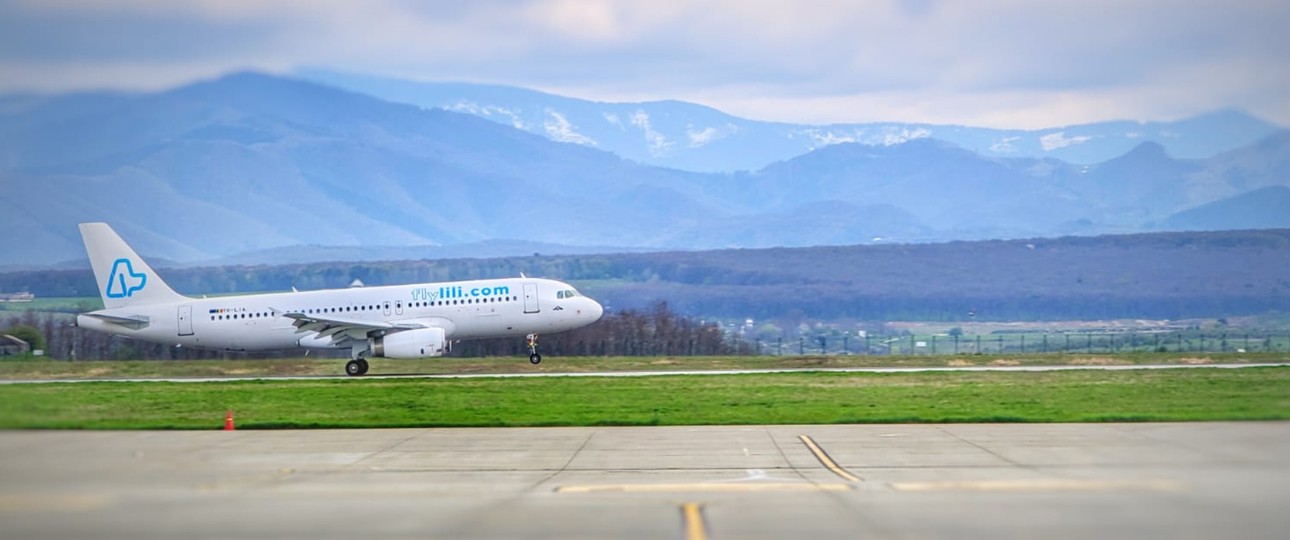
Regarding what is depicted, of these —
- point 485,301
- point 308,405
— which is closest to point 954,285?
point 485,301

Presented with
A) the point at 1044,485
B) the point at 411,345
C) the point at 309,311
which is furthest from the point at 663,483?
the point at 309,311

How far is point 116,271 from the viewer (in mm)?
56062

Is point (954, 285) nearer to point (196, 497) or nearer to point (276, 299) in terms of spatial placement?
point (276, 299)

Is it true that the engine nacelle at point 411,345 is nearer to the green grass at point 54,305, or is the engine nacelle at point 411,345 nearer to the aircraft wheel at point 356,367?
the aircraft wheel at point 356,367

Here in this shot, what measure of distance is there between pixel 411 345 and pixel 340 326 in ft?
8.90

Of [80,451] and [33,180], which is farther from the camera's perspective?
[33,180]

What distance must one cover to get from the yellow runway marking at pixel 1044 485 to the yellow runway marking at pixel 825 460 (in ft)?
4.34

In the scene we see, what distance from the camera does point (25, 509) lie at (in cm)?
1770

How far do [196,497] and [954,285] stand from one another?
173098 mm

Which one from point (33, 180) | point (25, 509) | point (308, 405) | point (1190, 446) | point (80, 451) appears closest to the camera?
point (25, 509)

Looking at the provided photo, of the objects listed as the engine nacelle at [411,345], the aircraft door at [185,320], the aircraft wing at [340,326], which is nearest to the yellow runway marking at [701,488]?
the engine nacelle at [411,345]

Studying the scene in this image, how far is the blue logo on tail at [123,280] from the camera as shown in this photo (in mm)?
56031

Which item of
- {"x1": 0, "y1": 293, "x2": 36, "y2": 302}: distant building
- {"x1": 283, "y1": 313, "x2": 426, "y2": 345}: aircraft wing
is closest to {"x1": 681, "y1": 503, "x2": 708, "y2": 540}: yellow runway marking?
{"x1": 283, "y1": 313, "x2": 426, "y2": 345}: aircraft wing

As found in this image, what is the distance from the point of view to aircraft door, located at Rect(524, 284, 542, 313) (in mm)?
55656
